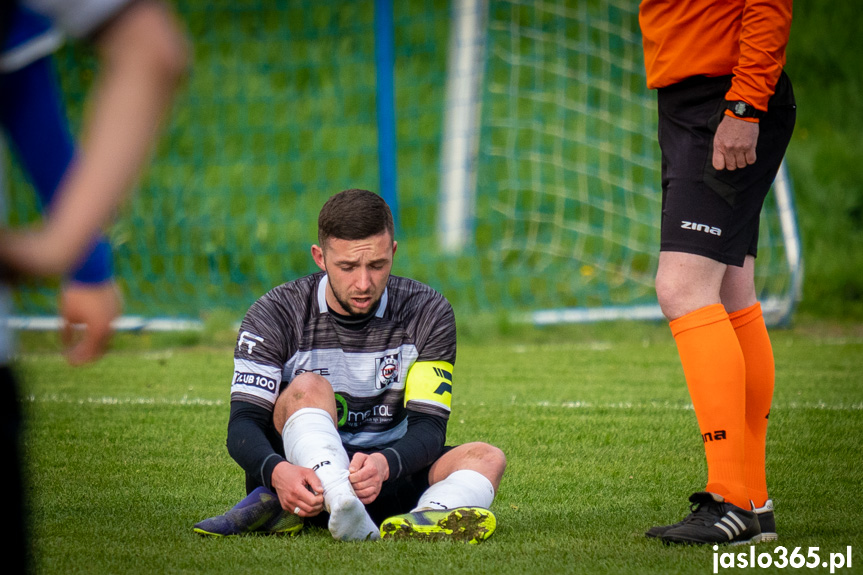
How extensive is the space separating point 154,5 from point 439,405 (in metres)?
1.87

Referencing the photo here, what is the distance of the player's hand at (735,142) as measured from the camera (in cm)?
256

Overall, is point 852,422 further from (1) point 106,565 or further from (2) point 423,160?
(2) point 423,160

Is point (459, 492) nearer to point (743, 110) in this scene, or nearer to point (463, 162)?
point (743, 110)

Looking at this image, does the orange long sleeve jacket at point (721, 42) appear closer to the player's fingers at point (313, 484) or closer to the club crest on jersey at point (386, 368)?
the club crest on jersey at point (386, 368)

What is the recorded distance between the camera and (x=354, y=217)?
2775 mm

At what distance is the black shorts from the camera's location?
104 inches

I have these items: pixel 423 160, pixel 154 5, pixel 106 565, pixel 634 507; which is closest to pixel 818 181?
pixel 423 160

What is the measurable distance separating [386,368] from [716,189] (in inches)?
41.0

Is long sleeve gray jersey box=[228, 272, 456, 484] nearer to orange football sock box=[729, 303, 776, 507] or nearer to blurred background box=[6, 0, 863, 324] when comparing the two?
orange football sock box=[729, 303, 776, 507]

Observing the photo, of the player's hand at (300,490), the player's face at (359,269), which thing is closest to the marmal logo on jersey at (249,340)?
the player's face at (359,269)

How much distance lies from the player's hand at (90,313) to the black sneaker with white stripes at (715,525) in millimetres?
1700

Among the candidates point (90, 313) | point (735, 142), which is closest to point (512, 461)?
point (735, 142)

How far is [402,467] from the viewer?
2727 mm

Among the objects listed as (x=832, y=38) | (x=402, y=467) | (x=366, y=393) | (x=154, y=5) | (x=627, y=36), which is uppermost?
(x=832, y=38)
